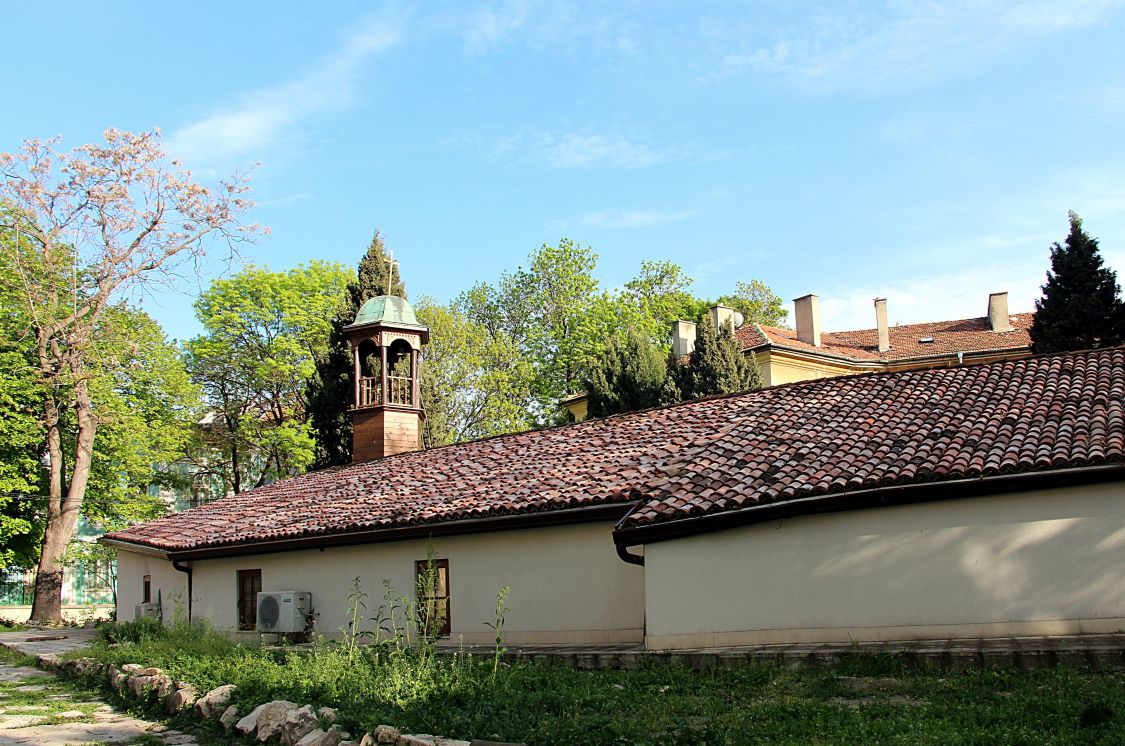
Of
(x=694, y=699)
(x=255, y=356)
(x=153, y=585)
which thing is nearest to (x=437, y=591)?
(x=694, y=699)

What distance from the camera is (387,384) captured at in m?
24.0

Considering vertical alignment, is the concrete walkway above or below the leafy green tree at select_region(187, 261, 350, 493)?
below

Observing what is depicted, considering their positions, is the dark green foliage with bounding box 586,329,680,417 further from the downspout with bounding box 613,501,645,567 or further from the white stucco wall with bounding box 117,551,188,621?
the downspout with bounding box 613,501,645,567

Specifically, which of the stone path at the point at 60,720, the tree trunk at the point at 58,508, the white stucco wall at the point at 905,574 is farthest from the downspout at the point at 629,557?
the tree trunk at the point at 58,508

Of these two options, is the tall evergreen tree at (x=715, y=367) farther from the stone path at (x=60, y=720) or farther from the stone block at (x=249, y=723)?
the stone block at (x=249, y=723)

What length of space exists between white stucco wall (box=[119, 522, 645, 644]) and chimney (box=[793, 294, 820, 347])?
2743cm

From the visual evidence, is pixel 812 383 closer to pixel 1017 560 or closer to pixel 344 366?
pixel 1017 560

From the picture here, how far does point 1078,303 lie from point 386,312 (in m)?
18.7

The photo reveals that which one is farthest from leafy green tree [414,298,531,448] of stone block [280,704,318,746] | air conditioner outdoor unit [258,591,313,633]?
stone block [280,704,318,746]

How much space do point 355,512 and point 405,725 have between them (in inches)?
365

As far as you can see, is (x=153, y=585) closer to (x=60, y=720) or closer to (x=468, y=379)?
(x=60, y=720)

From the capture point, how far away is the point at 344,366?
31656 mm

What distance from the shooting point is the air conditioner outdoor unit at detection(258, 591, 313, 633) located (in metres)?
16.3

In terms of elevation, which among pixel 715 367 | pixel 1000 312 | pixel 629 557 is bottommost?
pixel 629 557
